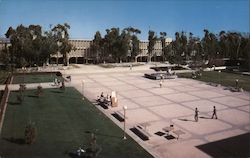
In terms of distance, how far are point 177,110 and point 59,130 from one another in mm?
12199

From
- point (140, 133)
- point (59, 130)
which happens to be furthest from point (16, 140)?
point (140, 133)

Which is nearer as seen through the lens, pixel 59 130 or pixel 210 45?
pixel 59 130

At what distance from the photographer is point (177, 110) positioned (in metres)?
29.9

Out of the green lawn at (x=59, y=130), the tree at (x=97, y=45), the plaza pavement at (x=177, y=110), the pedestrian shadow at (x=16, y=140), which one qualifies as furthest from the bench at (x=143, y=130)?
the tree at (x=97, y=45)

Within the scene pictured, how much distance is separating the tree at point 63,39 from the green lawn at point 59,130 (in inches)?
1741

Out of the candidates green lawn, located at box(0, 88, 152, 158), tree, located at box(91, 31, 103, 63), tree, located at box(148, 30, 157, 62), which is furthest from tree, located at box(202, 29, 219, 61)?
green lawn, located at box(0, 88, 152, 158)

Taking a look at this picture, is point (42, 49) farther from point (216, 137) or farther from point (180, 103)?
point (216, 137)

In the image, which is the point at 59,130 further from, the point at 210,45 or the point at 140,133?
the point at 210,45

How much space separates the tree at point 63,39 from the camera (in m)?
76.5

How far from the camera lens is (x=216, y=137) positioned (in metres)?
22.3

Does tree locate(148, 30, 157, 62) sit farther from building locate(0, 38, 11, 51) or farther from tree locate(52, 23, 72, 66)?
building locate(0, 38, 11, 51)

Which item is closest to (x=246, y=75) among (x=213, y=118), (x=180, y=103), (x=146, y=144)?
(x=180, y=103)

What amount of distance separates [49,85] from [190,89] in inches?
743

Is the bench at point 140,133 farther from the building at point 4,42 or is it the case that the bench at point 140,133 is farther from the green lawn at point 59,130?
the building at point 4,42
